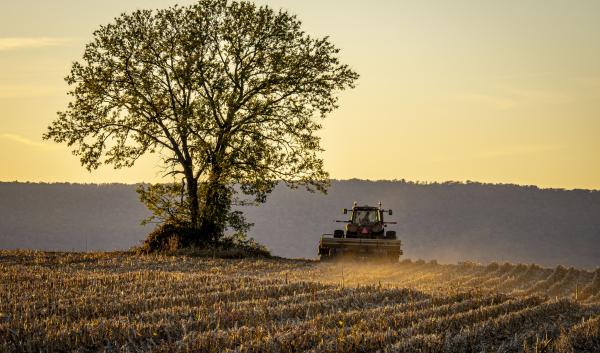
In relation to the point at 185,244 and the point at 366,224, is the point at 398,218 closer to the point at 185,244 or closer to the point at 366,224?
the point at 366,224

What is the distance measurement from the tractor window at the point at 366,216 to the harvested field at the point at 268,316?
462 inches

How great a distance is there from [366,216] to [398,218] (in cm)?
9368

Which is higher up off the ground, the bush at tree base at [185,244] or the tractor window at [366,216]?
the tractor window at [366,216]

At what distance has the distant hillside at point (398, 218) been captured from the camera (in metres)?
120

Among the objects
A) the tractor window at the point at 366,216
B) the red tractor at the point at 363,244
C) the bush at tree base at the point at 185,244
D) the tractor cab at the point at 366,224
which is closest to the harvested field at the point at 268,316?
the red tractor at the point at 363,244

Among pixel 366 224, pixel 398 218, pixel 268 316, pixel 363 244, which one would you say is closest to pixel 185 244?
pixel 363 244

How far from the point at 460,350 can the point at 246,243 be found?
25086mm

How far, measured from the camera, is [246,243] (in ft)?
122

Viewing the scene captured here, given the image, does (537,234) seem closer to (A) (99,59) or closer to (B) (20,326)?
(A) (99,59)

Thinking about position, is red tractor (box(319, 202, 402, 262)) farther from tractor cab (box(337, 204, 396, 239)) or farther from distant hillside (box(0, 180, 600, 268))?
distant hillside (box(0, 180, 600, 268))

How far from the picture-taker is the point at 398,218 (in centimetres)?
12925

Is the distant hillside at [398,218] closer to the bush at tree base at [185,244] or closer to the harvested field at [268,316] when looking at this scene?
the bush at tree base at [185,244]

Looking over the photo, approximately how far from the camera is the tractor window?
3638 centimetres

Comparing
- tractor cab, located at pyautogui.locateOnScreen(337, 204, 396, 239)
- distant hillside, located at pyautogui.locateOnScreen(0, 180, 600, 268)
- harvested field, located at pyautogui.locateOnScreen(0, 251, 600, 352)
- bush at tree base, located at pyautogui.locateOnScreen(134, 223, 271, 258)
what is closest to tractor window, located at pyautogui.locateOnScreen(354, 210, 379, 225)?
tractor cab, located at pyautogui.locateOnScreen(337, 204, 396, 239)
